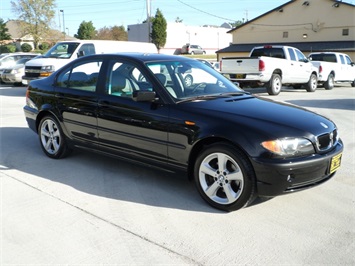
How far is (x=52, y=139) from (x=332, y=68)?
1565cm

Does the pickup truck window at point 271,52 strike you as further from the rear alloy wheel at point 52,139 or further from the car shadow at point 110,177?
the rear alloy wheel at point 52,139

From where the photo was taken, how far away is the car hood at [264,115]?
371 centimetres

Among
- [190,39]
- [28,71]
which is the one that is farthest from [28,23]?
[28,71]

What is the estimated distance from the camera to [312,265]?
2904mm

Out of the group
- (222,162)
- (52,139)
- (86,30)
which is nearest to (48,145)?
(52,139)

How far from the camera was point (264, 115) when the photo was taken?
154 inches

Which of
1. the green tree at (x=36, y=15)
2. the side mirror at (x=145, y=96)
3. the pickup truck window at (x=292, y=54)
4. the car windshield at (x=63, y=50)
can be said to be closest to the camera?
the side mirror at (x=145, y=96)

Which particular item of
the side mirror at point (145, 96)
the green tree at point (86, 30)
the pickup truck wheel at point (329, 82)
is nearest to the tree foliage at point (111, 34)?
the green tree at point (86, 30)

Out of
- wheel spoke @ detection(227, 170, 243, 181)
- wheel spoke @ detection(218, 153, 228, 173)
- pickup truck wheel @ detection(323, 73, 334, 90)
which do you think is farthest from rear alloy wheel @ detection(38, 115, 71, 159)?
pickup truck wheel @ detection(323, 73, 334, 90)

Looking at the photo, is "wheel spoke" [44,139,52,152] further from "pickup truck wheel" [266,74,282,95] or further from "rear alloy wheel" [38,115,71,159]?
"pickup truck wheel" [266,74,282,95]

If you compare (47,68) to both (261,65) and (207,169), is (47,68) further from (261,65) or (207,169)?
(207,169)

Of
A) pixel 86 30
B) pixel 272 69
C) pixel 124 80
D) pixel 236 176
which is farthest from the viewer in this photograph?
pixel 86 30

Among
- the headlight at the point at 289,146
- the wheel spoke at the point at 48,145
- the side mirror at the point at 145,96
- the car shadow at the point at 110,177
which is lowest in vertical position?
the car shadow at the point at 110,177

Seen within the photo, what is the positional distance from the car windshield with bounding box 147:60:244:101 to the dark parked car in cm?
2
